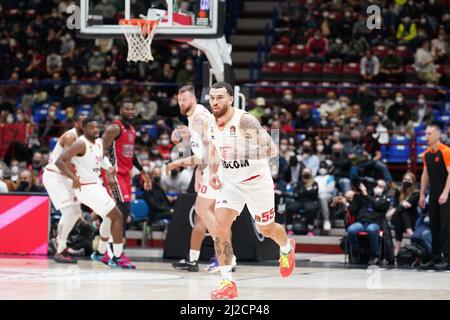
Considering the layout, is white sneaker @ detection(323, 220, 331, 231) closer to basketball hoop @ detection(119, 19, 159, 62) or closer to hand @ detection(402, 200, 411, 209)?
hand @ detection(402, 200, 411, 209)

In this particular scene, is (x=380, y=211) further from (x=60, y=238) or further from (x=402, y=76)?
(x=402, y=76)

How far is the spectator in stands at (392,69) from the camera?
24984 mm

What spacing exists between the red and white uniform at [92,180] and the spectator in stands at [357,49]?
1350 centimetres

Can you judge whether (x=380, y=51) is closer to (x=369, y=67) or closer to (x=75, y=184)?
(x=369, y=67)

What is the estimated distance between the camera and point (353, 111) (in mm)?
23125

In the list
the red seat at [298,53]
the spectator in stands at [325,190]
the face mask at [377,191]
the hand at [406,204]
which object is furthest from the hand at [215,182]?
the red seat at [298,53]

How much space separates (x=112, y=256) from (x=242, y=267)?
186cm

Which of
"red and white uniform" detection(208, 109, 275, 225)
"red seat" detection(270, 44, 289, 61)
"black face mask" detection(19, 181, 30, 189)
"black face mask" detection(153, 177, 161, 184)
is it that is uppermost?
"red seat" detection(270, 44, 289, 61)

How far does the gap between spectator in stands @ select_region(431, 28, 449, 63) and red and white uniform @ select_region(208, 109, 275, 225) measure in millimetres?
16678

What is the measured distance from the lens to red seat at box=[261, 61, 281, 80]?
26.5 m

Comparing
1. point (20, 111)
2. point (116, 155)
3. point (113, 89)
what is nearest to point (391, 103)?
point (113, 89)

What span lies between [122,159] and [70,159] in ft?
3.14

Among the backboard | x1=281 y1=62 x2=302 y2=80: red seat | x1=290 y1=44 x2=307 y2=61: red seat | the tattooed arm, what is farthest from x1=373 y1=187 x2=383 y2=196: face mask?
x1=290 y1=44 x2=307 y2=61: red seat
